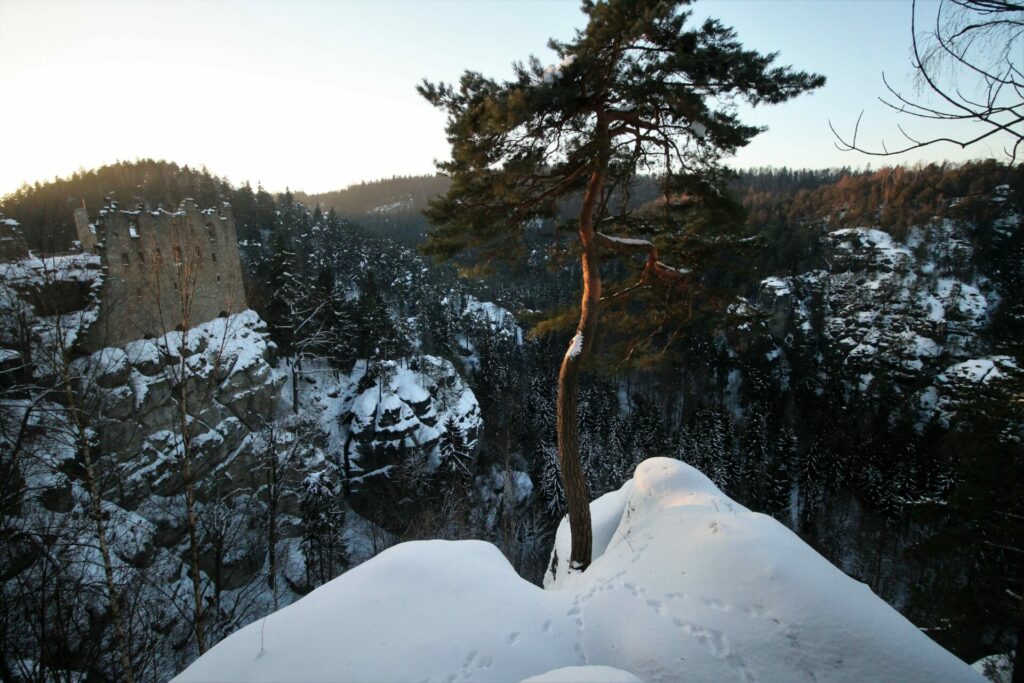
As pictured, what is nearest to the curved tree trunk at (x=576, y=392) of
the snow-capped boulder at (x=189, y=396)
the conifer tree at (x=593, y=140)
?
the conifer tree at (x=593, y=140)

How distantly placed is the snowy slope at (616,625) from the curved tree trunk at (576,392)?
5.59ft

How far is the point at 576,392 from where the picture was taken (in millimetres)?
5492

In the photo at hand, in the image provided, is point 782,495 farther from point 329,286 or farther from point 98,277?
point 98,277

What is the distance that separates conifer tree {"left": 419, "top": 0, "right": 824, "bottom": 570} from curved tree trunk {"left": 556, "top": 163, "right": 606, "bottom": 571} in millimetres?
16

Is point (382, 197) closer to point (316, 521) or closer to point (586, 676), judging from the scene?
point (316, 521)

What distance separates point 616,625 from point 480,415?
22.7 m

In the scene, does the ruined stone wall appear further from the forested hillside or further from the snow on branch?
the snow on branch

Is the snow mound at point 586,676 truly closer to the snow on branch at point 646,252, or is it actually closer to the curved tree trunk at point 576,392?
the curved tree trunk at point 576,392

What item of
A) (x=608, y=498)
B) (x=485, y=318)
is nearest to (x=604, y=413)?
(x=485, y=318)

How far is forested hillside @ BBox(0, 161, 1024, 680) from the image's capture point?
543 cm

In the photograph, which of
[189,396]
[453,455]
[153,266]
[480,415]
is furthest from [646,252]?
[480,415]

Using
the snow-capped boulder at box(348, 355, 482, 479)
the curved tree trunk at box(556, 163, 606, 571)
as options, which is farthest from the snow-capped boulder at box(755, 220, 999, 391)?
the curved tree trunk at box(556, 163, 606, 571)

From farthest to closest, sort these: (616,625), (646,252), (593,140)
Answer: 1. (646,252)
2. (593,140)
3. (616,625)

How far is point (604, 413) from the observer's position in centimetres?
3603
